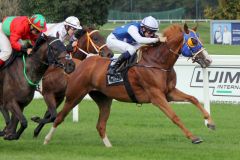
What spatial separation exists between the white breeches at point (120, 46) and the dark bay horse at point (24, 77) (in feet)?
3.26

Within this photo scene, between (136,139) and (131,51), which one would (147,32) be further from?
(136,139)

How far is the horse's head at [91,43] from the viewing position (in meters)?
12.0

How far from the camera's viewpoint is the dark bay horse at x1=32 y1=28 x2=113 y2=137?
11125 millimetres

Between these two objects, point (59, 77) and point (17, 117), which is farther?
point (59, 77)

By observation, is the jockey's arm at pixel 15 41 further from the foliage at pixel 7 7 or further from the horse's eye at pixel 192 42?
the foliage at pixel 7 7

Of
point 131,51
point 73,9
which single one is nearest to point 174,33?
point 131,51

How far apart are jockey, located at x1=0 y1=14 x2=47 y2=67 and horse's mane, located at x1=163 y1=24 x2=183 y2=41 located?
1.68 metres

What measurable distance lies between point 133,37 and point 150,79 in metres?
0.64

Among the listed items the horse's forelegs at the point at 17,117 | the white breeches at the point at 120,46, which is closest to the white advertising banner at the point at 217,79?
the white breeches at the point at 120,46

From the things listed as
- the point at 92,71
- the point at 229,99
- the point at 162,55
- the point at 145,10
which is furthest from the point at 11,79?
the point at 145,10

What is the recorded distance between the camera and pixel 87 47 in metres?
12.1

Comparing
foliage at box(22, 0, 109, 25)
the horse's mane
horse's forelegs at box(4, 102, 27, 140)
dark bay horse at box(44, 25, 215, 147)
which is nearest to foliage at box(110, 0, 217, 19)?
foliage at box(22, 0, 109, 25)

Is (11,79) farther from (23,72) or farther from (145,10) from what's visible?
(145,10)

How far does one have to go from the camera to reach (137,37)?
10148mm
